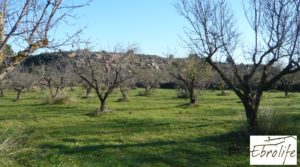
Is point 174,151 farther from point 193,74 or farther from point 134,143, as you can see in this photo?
point 193,74

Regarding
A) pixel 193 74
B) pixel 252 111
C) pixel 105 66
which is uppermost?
pixel 105 66

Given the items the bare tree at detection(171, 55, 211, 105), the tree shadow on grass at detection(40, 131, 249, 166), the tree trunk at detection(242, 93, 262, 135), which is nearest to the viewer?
the tree shadow on grass at detection(40, 131, 249, 166)

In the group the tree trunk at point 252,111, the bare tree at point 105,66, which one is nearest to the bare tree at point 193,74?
the bare tree at point 105,66

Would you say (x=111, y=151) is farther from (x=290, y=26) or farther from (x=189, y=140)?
(x=290, y=26)

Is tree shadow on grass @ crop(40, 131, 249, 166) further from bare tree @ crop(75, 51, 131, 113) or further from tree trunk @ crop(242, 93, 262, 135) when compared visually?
bare tree @ crop(75, 51, 131, 113)

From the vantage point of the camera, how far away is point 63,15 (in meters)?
10.4

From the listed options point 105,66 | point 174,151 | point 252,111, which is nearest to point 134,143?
point 174,151

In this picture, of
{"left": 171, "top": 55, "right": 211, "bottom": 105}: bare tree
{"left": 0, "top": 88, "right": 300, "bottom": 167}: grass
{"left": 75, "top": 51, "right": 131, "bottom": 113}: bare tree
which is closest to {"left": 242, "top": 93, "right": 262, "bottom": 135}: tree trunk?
{"left": 0, "top": 88, "right": 300, "bottom": 167}: grass

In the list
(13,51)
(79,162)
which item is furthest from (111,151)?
(13,51)

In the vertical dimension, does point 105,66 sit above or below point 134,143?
above

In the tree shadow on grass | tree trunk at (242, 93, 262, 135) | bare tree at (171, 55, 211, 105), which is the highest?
bare tree at (171, 55, 211, 105)

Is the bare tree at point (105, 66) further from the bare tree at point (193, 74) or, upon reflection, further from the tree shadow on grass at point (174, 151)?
the tree shadow on grass at point (174, 151)

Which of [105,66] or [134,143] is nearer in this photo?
[134,143]

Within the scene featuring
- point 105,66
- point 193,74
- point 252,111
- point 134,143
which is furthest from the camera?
point 193,74
